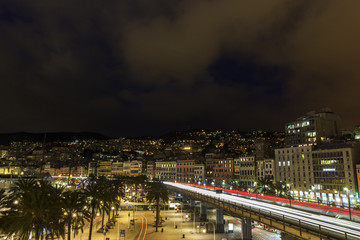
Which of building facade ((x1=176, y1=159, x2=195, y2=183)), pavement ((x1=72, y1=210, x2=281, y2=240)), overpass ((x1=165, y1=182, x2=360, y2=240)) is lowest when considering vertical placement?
pavement ((x1=72, y1=210, x2=281, y2=240))

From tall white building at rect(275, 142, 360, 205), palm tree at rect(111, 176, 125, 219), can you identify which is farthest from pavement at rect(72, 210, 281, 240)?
tall white building at rect(275, 142, 360, 205)

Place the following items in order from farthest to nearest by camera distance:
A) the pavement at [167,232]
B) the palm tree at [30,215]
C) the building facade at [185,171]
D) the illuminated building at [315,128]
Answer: the building facade at [185,171], the illuminated building at [315,128], the pavement at [167,232], the palm tree at [30,215]

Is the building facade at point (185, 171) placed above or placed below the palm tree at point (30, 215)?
above

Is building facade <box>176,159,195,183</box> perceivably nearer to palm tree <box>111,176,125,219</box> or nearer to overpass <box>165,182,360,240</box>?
palm tree <box>111,176,125,219</box>

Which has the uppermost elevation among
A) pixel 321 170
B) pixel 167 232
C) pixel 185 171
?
pixel 321 170

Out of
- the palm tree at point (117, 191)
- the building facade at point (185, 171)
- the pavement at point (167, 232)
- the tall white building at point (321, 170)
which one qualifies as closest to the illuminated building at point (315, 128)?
the tall white building at point (321, 170)

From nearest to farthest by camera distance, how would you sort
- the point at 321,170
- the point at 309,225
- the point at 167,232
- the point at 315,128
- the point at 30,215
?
the point at 30,215 → the point at 309,225 → the point at 167,232 → the point at 321,170 → the point at 315,128

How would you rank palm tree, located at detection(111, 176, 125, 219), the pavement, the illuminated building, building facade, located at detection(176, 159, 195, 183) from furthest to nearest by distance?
building facade, located at detection(176, 159, 195, 183) → the illuminated building → palm tree, located at detection(111, 176, 125, 219) → the pavement

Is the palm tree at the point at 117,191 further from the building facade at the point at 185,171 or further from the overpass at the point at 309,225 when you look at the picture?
the building facade at the point at 185,171

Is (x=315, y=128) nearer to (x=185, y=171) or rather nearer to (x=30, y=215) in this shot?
(x=185, y=171)

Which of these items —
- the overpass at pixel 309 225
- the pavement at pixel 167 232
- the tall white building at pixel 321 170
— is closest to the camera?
the overpass at pixel 309 225

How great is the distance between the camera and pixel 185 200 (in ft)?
449

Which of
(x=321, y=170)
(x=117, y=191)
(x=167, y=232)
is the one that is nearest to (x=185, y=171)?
(x=321, y=170)

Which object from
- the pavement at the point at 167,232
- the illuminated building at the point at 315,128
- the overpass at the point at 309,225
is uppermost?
the illuminated building at the point at 315,128
